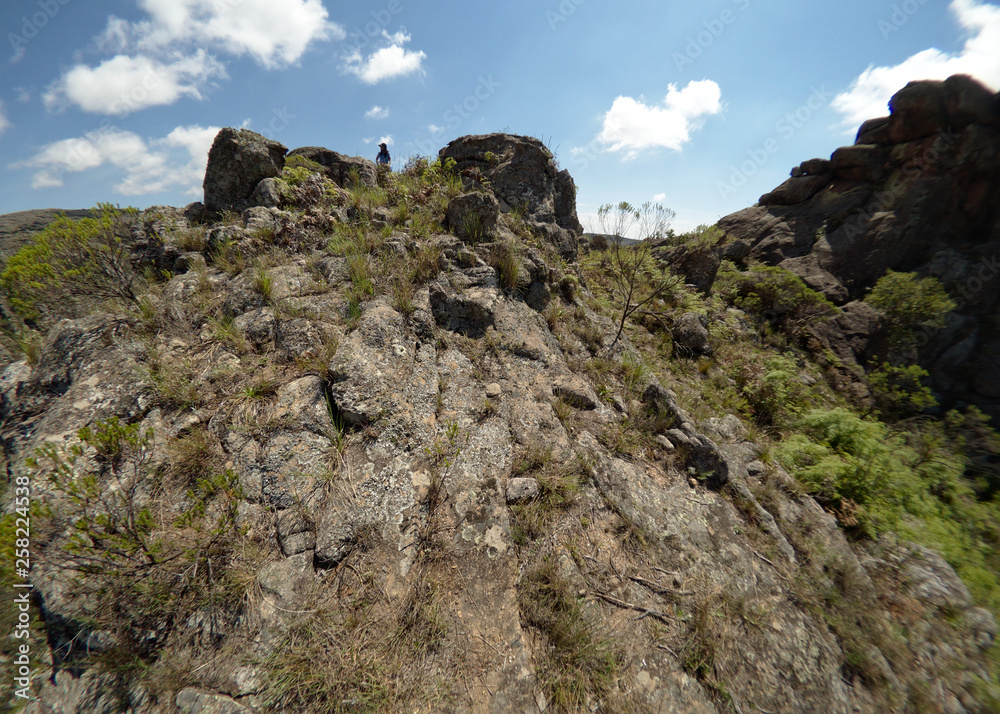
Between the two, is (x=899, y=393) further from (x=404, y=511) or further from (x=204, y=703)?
(x=204, y=703)

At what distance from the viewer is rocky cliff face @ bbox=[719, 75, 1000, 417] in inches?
429

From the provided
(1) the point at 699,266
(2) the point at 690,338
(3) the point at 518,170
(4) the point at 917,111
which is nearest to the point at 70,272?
(3) the point at 518,170

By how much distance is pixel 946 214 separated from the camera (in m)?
12.4

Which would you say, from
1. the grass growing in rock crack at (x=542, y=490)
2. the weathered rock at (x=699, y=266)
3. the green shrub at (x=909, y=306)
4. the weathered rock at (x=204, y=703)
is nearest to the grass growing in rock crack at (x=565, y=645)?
the grass growing in rock crack at (x=542, y=490)

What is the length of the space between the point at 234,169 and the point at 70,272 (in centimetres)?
370

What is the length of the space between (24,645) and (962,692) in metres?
8.61

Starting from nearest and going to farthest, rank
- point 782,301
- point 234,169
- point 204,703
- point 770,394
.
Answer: point 204,703, point 234,169, point 770,394, point 782,301

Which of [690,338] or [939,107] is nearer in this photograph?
[690,338]

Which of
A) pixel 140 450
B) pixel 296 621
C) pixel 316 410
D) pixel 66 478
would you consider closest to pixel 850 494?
pixel 296 621

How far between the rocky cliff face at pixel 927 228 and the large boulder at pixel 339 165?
1480 centimetres

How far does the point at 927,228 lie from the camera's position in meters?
12.4

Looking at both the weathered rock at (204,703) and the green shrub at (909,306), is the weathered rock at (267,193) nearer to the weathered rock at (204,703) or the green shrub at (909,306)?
the weathered rock at (204,703)

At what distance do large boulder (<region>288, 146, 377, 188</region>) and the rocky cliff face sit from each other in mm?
14800

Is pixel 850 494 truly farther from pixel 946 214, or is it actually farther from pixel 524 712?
pixel 946 214
